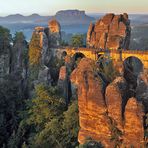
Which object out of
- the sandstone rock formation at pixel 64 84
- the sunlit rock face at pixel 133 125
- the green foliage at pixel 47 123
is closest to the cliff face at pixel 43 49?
the sandstone rock formation at pixel 64 84

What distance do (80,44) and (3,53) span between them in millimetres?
10306

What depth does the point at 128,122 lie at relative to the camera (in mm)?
30438

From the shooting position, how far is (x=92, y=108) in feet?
105

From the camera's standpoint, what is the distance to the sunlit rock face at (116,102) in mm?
30984

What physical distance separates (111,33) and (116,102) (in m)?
19.2

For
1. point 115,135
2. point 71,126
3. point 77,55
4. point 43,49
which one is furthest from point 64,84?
point 115,135

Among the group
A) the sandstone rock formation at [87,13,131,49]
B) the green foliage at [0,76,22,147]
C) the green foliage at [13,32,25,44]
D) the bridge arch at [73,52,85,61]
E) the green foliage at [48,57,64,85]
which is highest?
the sandstone rock formation at [87,13,131,49]

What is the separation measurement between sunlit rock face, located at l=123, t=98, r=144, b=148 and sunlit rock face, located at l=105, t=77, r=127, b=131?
552mm

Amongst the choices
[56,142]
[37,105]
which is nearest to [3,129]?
[37,105]

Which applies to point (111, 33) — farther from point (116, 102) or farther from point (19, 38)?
point (116, 102)

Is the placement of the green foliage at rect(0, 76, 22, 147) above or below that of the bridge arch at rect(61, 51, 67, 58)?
below

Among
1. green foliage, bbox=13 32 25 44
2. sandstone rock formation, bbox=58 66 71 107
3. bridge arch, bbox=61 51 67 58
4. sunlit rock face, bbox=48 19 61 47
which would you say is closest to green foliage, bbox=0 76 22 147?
green foliage, bbox=13 32 25 44

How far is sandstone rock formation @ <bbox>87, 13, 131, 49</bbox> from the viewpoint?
48.6m

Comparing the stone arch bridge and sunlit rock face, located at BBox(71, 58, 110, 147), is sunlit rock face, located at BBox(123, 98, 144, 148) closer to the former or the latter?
sunlit rock face, located at BBox(71, 58, 110, 147)
